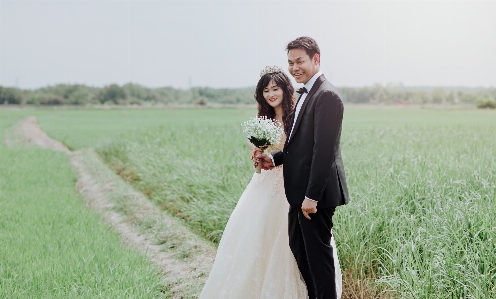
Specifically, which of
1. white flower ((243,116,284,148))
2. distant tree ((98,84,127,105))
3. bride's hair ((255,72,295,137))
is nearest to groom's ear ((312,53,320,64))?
white flower ((243,116,284,148))

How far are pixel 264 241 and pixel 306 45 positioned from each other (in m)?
1.45

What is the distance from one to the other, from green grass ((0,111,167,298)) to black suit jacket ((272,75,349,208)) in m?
1.66

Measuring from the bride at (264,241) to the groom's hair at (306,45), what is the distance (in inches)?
27.4

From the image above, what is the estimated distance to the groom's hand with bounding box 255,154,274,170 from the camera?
12.1ft

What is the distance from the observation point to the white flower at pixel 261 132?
3.60 meters

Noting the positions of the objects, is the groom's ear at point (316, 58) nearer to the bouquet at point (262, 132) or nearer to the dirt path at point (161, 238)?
the bouquet at point (262, 132)

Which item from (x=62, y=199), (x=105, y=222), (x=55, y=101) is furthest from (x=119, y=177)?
(x=55, y=101)

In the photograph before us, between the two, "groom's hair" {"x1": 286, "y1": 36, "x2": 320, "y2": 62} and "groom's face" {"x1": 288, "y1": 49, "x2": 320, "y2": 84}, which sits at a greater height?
"groom's hair" {"x1": 286, "y1": 36, "x2": 320, "y2": 62}

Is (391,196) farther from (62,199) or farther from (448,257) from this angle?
(62,199)

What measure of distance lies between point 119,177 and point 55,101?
233 ft

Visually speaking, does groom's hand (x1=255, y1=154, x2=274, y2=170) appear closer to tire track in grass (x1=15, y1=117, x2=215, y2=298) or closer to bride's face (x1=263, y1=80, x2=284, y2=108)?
bride's face (x1=263, y1=80, x2=284, y2=108)

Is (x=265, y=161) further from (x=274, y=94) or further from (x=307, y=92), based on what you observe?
(x=307, y=92)

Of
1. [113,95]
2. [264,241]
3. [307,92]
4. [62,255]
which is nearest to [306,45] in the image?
[307,92]

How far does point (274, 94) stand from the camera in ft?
12.9
